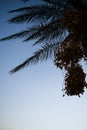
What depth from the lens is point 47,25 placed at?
14156mm

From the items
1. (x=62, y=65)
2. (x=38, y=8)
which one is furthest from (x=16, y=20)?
(x=62, y=65)

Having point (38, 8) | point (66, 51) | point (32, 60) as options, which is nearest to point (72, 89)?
point (66, 51)

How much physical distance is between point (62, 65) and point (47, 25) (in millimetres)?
2239

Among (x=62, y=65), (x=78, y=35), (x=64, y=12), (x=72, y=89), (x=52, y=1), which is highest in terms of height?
(x=52, y=1)

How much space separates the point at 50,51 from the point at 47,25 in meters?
1.14

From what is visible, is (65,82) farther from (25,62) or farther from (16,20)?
(16,20)

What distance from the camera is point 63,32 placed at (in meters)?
14.5

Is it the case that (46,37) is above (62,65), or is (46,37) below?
above

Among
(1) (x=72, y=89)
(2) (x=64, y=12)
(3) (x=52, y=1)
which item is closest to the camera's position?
(1) (x=72, y=89)

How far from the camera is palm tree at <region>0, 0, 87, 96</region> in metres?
12.5

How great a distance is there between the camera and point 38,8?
14203 millimetres

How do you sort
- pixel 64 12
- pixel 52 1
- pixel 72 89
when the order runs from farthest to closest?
pixel 52 1, pixel 64 12, pixel 72 89

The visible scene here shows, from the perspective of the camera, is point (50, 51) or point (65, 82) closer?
point (65, 82)

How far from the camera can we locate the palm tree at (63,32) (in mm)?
12523
